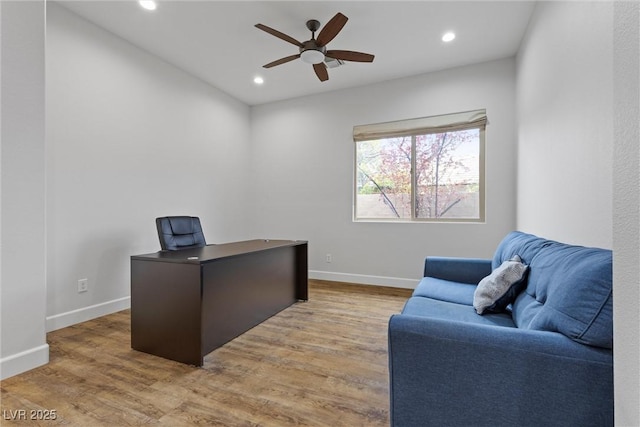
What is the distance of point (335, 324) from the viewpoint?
2.76 metres

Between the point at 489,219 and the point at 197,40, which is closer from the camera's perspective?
the point at 197,40

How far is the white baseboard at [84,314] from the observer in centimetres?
263

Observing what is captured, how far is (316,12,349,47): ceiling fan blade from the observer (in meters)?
2.26

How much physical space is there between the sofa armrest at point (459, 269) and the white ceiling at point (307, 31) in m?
2.35

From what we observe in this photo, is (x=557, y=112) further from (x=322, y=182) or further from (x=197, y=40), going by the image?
(x=197, y=40)

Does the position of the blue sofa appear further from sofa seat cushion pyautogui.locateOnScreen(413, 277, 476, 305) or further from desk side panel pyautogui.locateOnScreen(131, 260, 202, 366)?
desk side panel pyautogui.locateOnScreen(131, 260, 202, 366)

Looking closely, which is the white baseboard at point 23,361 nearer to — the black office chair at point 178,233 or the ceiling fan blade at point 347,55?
the black office chair at point 178,233

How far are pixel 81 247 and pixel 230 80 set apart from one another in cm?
287

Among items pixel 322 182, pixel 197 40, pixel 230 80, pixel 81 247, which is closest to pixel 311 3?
pixel 197 40

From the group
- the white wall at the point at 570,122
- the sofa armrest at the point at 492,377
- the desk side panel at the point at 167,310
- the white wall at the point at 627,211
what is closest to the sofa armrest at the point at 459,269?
the white wall at the point at 570,122

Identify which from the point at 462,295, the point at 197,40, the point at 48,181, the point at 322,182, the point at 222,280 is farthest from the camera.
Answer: the point at 322,182

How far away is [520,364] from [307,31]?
3332 mm

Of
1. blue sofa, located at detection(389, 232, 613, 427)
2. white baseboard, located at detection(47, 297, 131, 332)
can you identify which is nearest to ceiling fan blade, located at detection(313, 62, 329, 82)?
blue sofa, located at detection(389, 232, 613, 427)

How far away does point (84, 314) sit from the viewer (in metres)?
2.84
